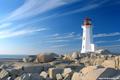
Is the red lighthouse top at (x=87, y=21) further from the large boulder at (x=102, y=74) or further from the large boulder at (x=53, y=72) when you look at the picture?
the large boulder at (x=102, y=74)

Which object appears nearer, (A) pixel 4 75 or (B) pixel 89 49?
(A) pixel 4 75

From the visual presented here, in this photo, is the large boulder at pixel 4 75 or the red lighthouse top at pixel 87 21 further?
the red lighthouse top at pixel 87 21

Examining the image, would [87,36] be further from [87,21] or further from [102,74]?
[102,74]

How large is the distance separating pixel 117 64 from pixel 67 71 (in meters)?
7.92

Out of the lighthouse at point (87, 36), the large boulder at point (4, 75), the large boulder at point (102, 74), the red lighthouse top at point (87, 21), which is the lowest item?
the large boulder at point (4, 75)

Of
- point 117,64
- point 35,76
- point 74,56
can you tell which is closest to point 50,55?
point 74,56

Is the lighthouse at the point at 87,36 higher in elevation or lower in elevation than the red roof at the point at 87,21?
lower

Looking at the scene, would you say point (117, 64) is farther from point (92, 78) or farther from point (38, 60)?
point (92, 78)

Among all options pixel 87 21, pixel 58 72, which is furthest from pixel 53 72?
pixel 87 21

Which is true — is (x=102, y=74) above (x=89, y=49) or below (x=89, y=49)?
below

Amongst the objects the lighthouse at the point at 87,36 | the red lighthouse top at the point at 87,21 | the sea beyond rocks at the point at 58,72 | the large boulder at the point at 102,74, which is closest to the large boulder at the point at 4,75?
the sea beyond rocks at the point at 58,72

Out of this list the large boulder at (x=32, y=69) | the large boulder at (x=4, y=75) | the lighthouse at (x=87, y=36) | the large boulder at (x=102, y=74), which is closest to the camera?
the large boulder at (x=102, y=74)

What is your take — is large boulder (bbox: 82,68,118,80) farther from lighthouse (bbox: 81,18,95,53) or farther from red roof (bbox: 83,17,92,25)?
red roof (bbox: 83,17,92,25)

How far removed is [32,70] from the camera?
23828 mm
